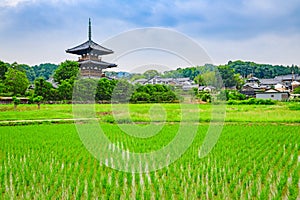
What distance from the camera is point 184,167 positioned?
596 centimetres

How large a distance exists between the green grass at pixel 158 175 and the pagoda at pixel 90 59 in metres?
19.9

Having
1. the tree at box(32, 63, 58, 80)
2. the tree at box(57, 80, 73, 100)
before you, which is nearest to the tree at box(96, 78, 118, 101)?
the tree at box(57, 80, 73, 100)

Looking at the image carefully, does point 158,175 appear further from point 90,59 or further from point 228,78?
point 228,78

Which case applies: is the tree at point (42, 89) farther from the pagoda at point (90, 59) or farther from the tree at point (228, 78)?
the tree at point (228, 78)

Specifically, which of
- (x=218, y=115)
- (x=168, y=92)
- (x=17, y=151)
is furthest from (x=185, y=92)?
(x=17, y=151)

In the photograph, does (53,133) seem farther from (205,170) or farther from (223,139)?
(205,170)

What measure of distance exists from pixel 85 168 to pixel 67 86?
19.5m

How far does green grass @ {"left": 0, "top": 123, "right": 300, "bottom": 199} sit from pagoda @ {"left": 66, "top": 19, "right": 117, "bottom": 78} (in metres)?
19.9

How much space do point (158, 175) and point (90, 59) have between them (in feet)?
80.3

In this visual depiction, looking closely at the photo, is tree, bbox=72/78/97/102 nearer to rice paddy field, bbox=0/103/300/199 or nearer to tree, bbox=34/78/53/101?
tree, bbox=34/78/53/101

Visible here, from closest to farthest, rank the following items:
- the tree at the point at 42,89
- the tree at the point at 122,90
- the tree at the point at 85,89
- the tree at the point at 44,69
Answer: the tree at the point at 122,90 < the tree at the point at 85,89 < the tree at the point at 42,89 < the tree at the point at 44,69

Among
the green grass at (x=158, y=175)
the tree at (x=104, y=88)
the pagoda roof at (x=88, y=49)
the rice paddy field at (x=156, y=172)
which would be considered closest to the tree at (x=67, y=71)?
the pagoda roof at (x=88, y=49)

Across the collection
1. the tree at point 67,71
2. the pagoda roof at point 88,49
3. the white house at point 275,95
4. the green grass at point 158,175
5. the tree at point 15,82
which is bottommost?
the green grass at point 158,175

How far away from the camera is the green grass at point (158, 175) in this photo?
14.5 ft
